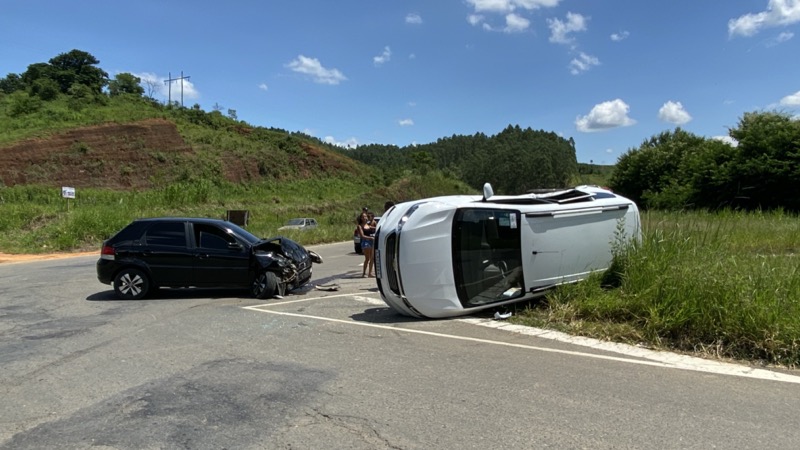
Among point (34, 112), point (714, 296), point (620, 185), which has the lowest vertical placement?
point (714, 296)

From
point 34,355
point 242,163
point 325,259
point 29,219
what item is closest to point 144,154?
point 242,163

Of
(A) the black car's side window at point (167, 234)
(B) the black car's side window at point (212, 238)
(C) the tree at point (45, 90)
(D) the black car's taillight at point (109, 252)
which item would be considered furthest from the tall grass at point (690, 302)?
(C) the tree at point (45, 90)

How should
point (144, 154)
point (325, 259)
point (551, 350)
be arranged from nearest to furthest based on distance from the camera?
1. point (551, 350)
2. point (325, 259)
3. point (144, 154)

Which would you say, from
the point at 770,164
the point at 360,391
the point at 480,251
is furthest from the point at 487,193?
the point at 770,164

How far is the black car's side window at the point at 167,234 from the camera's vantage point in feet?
35.6

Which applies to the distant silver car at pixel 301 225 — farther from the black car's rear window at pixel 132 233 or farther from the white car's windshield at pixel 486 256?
the white car's windshield at pixel 486 256

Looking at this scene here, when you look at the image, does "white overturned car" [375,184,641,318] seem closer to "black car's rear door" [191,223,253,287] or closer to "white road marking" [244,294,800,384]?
"white road marking" [244,294,800,384]

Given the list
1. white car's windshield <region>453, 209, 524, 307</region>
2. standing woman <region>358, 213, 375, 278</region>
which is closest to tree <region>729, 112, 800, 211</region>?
standing woman <region>358, 213, 375, 278</region>

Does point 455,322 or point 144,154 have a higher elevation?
point 144,154

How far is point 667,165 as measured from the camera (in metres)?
63.3

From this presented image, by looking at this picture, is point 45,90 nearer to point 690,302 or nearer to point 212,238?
point 212,238

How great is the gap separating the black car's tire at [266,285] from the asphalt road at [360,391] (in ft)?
7.24

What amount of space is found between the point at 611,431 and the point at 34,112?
65.3 metres

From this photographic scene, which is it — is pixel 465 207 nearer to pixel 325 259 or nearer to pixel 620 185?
pixel 325 259
